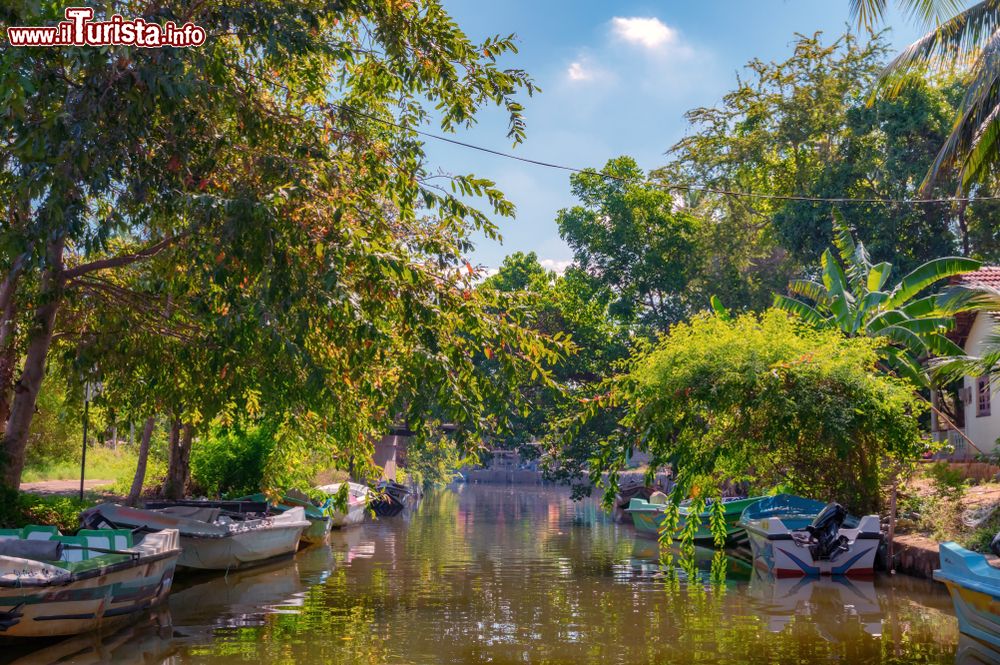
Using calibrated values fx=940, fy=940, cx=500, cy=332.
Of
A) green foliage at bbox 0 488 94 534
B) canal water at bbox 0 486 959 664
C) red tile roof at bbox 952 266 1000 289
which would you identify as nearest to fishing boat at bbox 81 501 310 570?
A: canal water at bbox 0 486 959 664

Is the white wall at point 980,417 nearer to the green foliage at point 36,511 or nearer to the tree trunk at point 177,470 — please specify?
the tree trunk at point 177,470

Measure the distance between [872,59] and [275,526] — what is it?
29.1m

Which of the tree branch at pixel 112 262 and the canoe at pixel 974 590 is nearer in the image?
the canoe at pixel 974 590

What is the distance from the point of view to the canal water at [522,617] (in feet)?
36.1

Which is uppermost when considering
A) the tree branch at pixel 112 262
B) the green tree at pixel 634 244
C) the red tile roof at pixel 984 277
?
the green tree at pixel 634 244

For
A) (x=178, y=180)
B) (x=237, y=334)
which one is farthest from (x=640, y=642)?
(x=178, y=180)

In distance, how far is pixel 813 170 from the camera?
36188 millimetres

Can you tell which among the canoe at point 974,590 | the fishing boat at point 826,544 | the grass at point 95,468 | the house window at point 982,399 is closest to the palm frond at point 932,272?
the house window at point 982,399

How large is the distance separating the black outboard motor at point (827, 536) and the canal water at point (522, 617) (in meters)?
0.69

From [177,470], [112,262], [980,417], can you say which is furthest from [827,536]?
[177,470]

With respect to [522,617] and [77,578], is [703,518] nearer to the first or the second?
[522,617]

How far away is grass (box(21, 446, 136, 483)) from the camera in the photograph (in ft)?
126

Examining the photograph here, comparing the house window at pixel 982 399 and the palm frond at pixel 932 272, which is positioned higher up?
the palm frond at pixel 932 272

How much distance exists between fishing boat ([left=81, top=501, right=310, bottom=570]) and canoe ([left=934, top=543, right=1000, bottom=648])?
1214 centimetres
